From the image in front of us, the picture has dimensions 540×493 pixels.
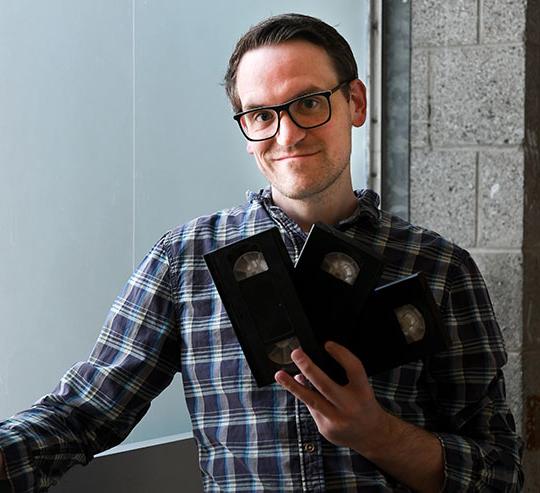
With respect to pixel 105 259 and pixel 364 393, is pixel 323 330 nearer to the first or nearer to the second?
pixel 364 393

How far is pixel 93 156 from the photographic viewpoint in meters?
1.66

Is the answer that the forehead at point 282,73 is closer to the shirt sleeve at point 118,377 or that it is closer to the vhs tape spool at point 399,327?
the shirt sleeve at point 118,377

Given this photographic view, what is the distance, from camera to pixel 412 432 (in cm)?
136

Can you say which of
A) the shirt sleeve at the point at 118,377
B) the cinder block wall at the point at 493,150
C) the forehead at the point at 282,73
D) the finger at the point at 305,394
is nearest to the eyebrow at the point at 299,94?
the forehead at the point at 282,73

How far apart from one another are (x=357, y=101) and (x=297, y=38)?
152 mm

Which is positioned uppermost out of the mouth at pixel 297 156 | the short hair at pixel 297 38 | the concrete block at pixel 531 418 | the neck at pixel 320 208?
A: the short hair at pixel 297 38

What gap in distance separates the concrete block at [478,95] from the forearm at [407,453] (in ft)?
2.84

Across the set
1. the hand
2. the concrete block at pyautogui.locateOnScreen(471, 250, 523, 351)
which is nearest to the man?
the hand

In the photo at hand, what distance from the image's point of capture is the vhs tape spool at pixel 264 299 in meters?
1.12

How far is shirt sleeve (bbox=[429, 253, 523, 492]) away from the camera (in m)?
1.44

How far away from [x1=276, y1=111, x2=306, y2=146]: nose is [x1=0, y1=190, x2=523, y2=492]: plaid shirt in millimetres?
159

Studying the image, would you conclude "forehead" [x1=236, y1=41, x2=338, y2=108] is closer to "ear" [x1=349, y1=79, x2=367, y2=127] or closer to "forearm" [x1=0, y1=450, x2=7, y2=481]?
"ear" [x1=349, y1=79, x2=367, y2=127]

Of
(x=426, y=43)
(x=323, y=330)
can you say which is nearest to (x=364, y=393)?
(x=323, y=330)

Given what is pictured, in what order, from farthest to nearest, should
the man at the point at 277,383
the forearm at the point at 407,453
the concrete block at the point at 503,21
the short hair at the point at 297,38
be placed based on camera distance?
the concrete block at the point at 503,21 < the short hair at the point at 297,38 < the man at the point at 277,383 < the forearm at the point at 407,453
